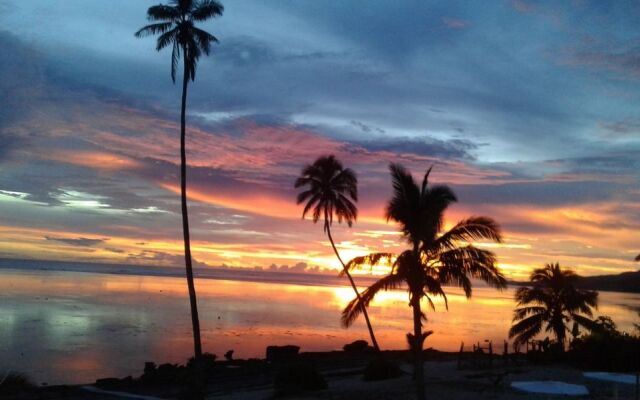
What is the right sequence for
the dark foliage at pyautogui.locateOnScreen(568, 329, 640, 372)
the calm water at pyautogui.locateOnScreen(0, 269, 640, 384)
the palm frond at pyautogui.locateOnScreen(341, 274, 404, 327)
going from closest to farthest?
1. the palm frond at pyautogui.locateOnScreen(341, 274, 404, 327)
2. the dark foliage at pyautogui.locateOnScreen(568, 329, 640, 372)
3. the calm water at pyautogui.locateOnScreen(0, 269, 640, 384)

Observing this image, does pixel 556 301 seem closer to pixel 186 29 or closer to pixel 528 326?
pixel 528 326

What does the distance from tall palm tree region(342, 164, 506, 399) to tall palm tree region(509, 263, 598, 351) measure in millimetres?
14814

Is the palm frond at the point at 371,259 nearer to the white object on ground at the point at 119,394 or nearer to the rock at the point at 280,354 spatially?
the white object on ground at the point at 119,394

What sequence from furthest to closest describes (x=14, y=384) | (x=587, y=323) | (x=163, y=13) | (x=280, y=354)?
(x=280, y=354), (x=587, y=323), (x=14, y=384), (x=163, y=13)

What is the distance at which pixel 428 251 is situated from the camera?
56.9 ft

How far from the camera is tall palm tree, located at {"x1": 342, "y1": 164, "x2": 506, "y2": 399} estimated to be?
16766 millimetres

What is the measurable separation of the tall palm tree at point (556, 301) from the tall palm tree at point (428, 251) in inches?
583

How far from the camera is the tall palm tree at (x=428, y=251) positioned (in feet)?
55.0

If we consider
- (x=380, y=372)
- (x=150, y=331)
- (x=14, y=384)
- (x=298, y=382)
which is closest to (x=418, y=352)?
(x=298, y=382)

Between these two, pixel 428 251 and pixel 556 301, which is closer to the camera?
pixel 428 251

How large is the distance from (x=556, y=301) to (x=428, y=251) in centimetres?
1624

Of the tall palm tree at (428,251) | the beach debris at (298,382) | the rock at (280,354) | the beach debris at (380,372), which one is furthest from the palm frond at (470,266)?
the rock at (280,354)

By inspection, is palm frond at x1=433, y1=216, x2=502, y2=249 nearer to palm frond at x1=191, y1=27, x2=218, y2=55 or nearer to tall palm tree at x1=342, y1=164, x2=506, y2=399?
tall palm tree at x1=342, y1=164, x2=506, y2=399

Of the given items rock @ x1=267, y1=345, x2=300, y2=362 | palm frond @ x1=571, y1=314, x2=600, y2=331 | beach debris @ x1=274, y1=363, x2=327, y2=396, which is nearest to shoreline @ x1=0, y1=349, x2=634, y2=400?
beach debris @ x1=274, y1=363, x2=327, y2=396
